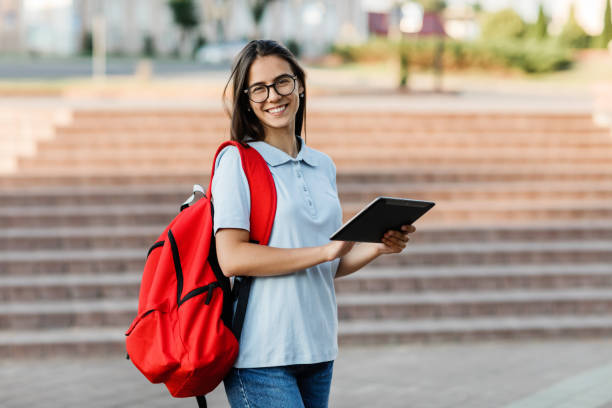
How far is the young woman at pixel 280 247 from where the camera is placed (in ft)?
7.77

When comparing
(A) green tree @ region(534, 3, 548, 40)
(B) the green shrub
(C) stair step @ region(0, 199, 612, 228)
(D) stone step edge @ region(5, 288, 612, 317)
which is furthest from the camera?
(A) green tree @ region(534, 3, 548, 40)

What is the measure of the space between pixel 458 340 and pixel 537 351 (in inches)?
24.8

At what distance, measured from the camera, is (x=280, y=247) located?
2.43 metres

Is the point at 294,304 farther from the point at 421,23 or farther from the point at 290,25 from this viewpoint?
the point at 290,25

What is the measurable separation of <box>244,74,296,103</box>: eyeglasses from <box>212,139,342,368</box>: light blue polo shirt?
14cm

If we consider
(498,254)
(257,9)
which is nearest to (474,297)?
(498,254)

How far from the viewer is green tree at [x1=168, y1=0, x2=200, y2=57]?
54.6m

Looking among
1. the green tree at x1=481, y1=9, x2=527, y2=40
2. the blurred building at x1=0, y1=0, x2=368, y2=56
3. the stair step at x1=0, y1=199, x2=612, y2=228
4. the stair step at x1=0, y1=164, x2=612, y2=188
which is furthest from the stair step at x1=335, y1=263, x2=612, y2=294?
the green tree at x1=481, y1=9, x2=527, y2=40

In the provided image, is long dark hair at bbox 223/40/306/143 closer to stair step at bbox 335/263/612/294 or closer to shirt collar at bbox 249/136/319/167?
shirt collar at bbox 249/136/319/167

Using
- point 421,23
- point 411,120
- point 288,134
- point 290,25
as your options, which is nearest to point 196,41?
point 290,25

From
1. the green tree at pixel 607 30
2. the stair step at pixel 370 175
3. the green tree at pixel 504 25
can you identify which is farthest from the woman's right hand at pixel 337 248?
the green tree at pixel 504 25

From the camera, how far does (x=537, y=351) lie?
6793 millimetres

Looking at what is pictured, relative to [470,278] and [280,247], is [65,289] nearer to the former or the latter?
[470,278]

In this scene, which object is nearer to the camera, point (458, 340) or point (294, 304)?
point (294, 304)
